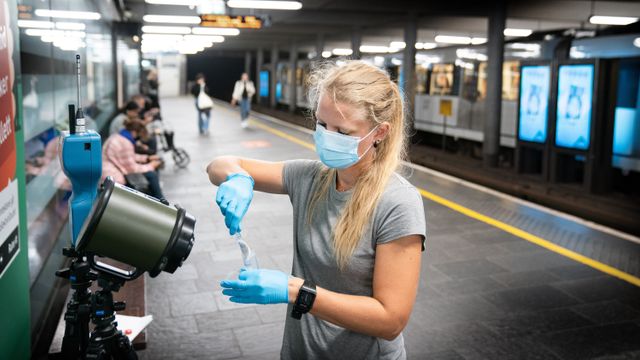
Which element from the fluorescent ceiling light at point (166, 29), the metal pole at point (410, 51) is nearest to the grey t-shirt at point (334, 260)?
the metal pole at point (410, 51)

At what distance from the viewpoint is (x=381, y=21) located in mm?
18016

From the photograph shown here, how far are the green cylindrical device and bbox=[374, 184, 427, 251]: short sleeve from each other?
21.6 inches

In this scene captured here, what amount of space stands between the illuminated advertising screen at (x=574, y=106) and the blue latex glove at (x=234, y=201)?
8261 millimetres

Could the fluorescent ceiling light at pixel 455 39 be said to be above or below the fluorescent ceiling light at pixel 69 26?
above

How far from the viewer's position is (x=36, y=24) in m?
4.87

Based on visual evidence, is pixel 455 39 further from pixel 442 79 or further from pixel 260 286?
pixel 260 286

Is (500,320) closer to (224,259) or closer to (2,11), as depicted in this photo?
(224,259)

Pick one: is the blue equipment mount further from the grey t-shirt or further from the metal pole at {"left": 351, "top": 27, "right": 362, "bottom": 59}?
the metal pole at {"left": 351, "top": 27, "right": 362, "bottom": 59}

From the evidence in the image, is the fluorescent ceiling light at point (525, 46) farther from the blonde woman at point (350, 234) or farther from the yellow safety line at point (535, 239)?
the blonde woman at point (350, 234)

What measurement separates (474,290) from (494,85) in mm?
8139

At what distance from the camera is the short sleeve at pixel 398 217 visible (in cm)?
169

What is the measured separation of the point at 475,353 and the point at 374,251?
2560 millimetres

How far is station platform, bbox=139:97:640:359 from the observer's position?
13.4 ft

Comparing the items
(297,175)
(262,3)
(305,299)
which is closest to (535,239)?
(297,175)
